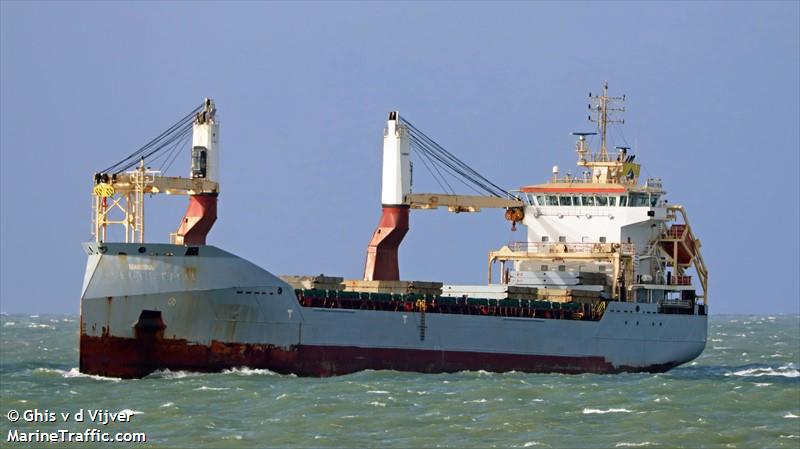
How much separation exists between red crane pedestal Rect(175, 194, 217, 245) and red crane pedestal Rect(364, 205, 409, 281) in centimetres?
545

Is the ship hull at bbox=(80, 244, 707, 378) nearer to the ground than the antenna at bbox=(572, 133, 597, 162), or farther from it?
nearer to the ground

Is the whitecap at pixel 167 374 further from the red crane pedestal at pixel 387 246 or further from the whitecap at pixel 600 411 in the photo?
the whitecap at pixel 600 411

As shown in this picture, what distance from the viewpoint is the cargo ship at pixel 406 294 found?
4384 centimetres

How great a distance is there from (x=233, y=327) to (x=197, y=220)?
235 inches

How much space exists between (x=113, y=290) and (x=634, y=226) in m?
20.0

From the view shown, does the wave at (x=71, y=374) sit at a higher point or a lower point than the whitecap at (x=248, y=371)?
lower

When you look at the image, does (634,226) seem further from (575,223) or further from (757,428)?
(757,428)

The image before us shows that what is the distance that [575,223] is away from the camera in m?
55.1

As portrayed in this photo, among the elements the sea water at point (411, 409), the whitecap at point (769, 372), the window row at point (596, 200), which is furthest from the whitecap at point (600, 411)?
the window row at point (596, 200)

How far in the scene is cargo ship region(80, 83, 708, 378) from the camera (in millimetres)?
43844

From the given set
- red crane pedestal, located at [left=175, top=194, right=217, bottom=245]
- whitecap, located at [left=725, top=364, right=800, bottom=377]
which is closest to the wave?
red crane pedestal, located at [left=175, top=194, right=217, bottom=245]

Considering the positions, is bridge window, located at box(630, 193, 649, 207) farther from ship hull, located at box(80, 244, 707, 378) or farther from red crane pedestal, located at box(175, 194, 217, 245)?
red crane pedestal, located at box(175, 194, 217, 245)

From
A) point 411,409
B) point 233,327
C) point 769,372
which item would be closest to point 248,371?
point 233,327

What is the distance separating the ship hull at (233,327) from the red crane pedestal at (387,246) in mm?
3883
